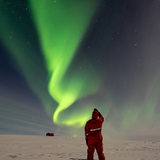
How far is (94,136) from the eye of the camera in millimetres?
11422

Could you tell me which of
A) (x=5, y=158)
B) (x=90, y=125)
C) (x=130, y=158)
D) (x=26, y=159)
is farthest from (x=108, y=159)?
(x=5, y=158)

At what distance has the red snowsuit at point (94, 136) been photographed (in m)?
11.4

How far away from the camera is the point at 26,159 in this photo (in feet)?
37.9

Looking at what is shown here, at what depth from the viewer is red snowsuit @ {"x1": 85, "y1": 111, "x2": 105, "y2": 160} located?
1136 centimetres

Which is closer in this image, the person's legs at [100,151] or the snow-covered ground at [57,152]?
the person's legs at [100,151]

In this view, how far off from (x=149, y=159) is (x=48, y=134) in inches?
499

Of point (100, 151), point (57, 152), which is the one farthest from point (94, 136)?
point (57, 152)

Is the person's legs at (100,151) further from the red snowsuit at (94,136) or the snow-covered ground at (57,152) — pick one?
the snow-covered ground at (57,152)

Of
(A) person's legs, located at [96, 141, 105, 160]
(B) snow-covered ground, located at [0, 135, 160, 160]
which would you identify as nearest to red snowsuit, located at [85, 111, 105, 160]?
(A) person's legs, located at [96, 141, 105, 160]

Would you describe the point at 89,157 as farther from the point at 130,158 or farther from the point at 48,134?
the point at 48,134

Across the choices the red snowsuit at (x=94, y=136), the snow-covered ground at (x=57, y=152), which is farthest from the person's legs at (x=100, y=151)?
the snow-covered ground at (x=57, y=152)

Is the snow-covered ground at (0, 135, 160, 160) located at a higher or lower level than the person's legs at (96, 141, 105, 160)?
higher

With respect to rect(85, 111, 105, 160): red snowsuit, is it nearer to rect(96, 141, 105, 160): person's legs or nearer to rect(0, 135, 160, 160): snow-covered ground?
rect(96, 141, 105, 160): person's legs

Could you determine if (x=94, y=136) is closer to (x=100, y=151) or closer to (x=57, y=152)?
(x=100, y=151)
